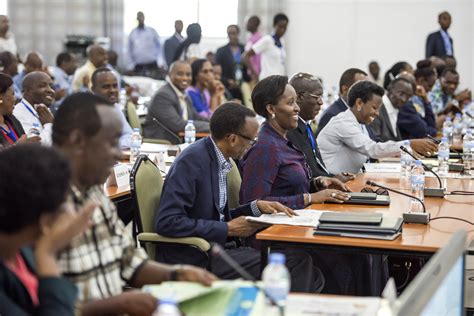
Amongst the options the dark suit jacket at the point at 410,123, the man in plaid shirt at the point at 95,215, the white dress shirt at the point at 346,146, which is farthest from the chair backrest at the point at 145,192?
the dark suit jacket at the point at 410,123

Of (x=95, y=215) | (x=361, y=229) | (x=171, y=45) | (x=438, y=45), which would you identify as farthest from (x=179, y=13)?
(x=95, y=215)

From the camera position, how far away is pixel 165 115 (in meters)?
7.24

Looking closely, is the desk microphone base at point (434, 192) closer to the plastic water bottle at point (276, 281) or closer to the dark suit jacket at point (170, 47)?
the plastic water bottle at point (276, 281)

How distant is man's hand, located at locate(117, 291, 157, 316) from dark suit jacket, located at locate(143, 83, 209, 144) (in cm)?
515

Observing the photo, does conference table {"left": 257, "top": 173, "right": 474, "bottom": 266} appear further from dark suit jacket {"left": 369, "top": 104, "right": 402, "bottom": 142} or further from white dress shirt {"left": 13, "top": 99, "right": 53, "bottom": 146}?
dark suit jacket {"left": 369, "top": 104, "right": 402, "bottom": 142}

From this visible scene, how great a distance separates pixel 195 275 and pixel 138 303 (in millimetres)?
181

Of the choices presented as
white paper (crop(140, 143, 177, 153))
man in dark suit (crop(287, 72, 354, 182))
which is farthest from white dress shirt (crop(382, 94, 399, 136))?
man in dark suit (crop(287, 72, 354, 182))

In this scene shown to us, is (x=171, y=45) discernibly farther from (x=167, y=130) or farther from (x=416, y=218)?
(x=416, y=218)

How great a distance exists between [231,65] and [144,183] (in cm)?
859

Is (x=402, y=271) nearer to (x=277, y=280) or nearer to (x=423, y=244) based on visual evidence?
(x=423, y=244)

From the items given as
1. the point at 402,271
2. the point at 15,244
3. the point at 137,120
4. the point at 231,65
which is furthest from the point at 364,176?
the point at 231,65

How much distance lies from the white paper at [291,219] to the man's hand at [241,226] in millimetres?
32

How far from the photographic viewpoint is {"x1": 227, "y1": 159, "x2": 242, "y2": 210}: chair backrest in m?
4.01

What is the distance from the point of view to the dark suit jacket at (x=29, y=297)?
184 centimetres
